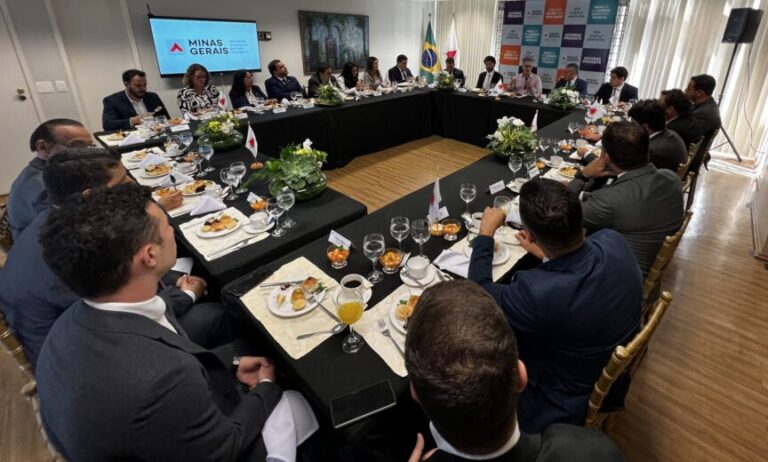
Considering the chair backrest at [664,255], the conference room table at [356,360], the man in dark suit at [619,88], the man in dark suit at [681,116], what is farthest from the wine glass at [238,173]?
the man in dark suit at [619,88]

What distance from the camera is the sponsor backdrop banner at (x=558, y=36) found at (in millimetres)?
6695

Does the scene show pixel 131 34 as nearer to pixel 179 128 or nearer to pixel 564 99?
pixel 179 128

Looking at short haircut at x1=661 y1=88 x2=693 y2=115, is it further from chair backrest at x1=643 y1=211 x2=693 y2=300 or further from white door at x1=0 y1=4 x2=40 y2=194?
white door at x1=0 y1=4 x2=40 y2=194

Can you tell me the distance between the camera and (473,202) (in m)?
2.25

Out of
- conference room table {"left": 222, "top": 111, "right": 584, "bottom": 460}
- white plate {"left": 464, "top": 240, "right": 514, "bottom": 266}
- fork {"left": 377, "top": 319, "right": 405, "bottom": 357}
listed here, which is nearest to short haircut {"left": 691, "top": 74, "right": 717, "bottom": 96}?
conference room table {"left": 222, "top": 111, "right": 584, "bottom": 460}

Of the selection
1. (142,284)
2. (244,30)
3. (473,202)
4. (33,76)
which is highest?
(244,30)

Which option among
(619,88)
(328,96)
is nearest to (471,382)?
(328,96)

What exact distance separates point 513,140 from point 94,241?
2.66 m

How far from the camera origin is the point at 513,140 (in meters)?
2.79

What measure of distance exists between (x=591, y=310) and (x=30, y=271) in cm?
191

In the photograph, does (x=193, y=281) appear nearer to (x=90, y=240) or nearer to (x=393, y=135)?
(x=90, y=240)

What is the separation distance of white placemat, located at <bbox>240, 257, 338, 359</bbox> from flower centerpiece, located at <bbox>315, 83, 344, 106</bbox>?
394 cm

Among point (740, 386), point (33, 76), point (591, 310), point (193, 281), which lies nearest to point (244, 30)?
point (33, 76)

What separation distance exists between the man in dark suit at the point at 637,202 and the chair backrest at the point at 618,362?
73cm
